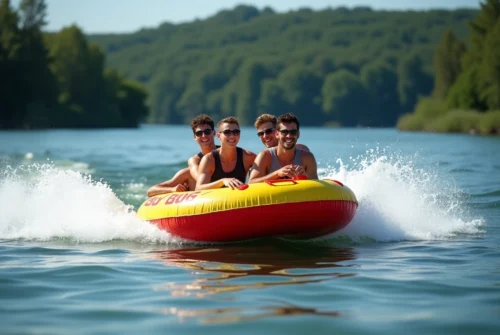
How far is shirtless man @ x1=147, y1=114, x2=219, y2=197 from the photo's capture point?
8.40 metres

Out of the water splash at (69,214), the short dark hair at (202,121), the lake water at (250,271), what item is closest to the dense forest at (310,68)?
the water splash at (69,214)

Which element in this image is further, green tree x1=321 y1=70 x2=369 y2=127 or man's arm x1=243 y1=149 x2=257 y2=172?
green tree x1=321 y1=70 x2=369 y2=127

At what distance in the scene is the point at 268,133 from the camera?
338 inches

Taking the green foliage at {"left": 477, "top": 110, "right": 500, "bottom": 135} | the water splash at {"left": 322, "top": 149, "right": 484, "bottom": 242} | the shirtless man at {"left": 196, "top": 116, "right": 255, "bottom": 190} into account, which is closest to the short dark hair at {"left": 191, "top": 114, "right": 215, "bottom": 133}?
the shirtless man at {"left": 196, "top": 116, "right": 255, "bottom": 190}

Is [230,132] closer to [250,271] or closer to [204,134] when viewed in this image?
[204,134]

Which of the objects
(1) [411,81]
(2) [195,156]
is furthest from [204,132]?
(1) [411,81]

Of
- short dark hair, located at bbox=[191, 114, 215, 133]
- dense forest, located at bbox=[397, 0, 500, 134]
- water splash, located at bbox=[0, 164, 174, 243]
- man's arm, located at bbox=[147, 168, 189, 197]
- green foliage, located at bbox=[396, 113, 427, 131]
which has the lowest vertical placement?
water splash, located at bbox=[0, 164, 174, 243]

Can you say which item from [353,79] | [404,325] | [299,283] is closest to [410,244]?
[299,283]

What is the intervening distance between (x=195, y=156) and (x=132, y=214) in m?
1.14

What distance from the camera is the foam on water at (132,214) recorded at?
8.53 metres

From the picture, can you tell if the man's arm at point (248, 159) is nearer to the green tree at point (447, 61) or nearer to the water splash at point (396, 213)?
the water splash at point (396, 213)

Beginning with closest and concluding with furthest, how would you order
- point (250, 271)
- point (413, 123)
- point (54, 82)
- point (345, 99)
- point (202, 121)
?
point (250, 271), point (202, 121), point (413, 123), point (54, 82), point (345, 99)

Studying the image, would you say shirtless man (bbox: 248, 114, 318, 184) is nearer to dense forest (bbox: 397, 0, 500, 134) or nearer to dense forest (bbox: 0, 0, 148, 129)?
dense forest (bbox: 397, 0, 500, 134)

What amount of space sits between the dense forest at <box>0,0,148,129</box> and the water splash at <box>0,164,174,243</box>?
5418cm
